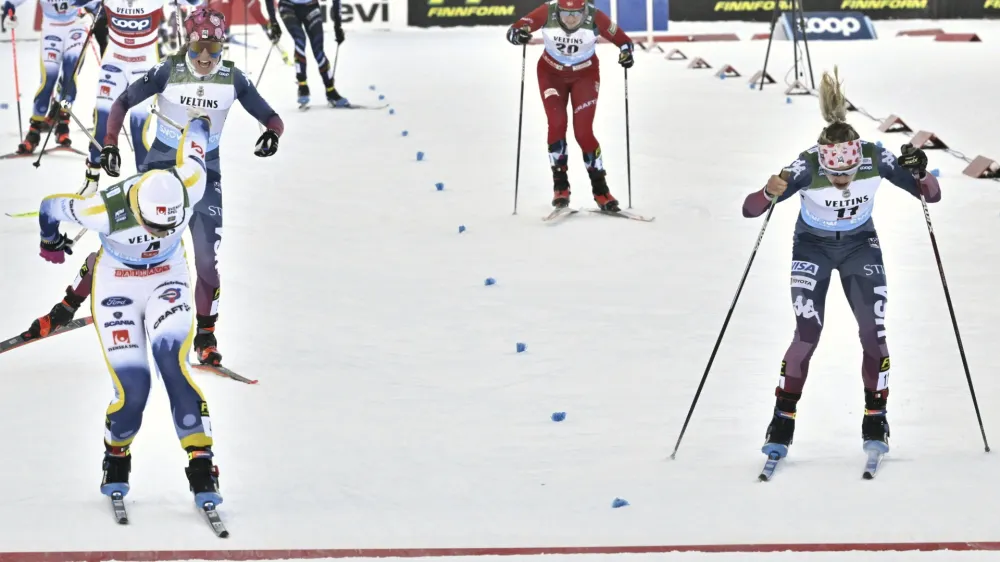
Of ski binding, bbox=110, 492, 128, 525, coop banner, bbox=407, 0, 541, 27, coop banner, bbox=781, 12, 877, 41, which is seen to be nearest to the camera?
ski binding, bbox=110, 492, 128, 525

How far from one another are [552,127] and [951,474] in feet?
17.3

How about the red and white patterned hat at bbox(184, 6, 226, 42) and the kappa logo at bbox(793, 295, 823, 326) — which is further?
the red and white patterned hat at bbox(184, 6, 226, 42)

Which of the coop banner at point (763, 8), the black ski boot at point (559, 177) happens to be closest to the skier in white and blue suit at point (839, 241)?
the black ski boot at point (559, 177)

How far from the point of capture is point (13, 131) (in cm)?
1427

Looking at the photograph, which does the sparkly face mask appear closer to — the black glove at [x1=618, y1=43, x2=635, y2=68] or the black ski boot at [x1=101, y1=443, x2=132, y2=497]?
the black ski boot at [x1=101, y1=443, x2=132, y2=497]

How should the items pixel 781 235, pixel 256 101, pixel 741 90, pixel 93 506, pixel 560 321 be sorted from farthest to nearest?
1. pixel 741 90
2. pixel 781 235
3. pixel 560 321
4. pixel 256 101
5. pixel 93 506

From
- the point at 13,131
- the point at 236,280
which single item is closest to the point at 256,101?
the point at 236,280

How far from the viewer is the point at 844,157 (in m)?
6.51

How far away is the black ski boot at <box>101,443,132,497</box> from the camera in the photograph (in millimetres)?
6145

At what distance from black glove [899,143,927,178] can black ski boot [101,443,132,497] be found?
3408mm

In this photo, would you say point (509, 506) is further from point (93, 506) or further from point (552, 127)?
point (552, 127)

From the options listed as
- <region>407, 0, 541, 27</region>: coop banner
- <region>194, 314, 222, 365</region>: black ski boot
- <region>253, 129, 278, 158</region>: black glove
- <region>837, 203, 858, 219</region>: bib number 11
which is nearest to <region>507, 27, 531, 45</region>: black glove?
<region>253, 129, 278, 158</region>: black glove

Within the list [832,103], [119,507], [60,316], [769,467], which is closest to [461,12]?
[60,316]

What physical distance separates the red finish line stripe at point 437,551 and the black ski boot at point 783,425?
0.88 metres
